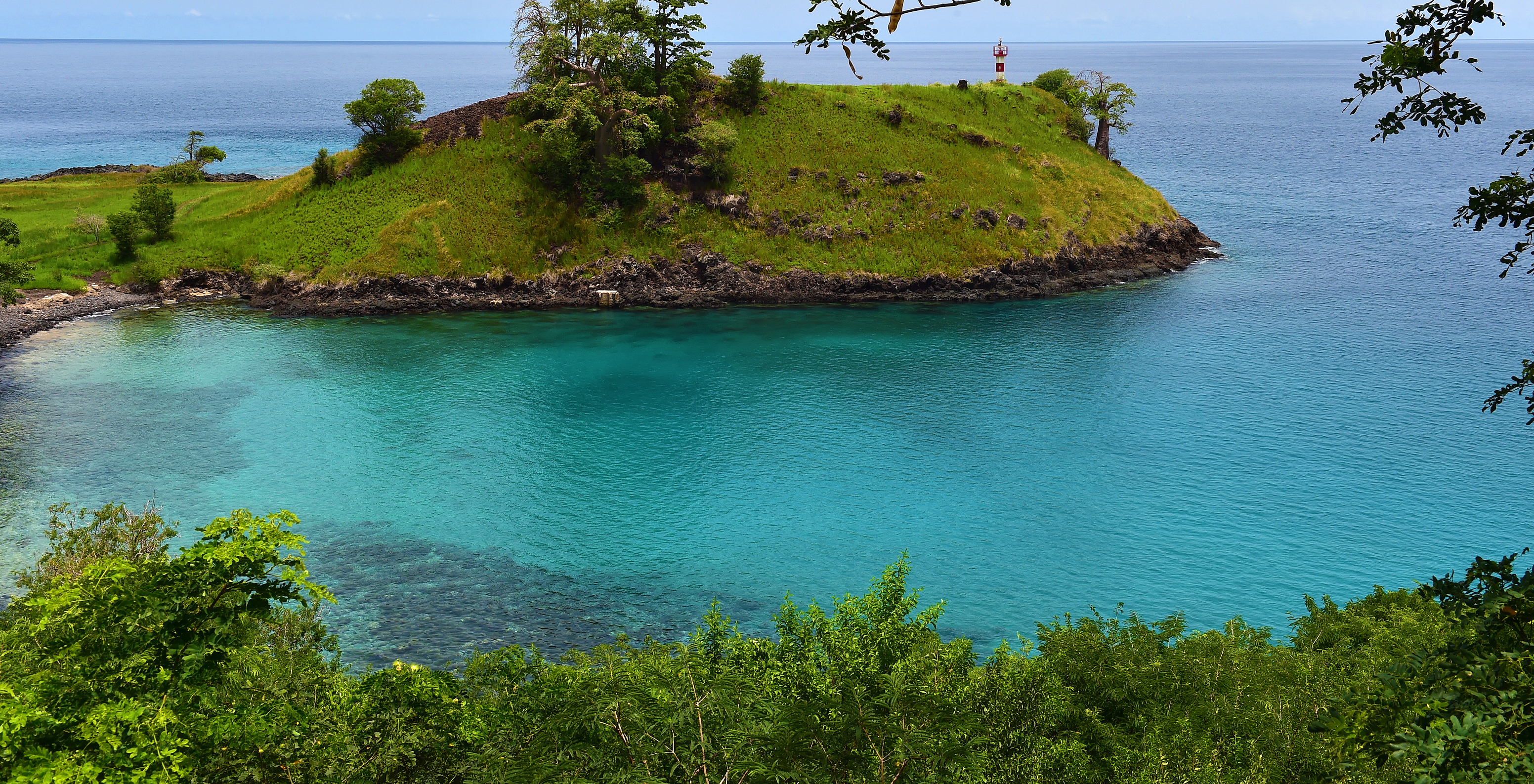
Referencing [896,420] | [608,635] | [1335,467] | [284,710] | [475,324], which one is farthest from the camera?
[475,324]

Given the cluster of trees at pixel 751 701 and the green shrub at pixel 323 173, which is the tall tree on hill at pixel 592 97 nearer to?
the green shrub at pixel 323 173

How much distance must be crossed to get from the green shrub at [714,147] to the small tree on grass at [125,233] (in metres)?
61.2

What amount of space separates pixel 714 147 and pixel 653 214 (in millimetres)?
10182

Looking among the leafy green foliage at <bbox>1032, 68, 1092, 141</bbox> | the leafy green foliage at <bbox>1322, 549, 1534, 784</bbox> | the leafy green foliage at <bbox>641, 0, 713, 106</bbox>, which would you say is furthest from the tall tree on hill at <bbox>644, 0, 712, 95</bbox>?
the leafy green foliage at <bbox>1322, 549, 1534, 784</bbox>

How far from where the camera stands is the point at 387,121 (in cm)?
10719

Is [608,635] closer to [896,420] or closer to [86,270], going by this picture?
[896,420]

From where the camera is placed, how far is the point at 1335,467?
203 ft

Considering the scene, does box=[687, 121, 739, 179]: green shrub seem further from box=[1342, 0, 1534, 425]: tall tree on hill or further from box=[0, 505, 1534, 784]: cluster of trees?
box=[1342, 0, 1534, 425]: tall tree on hill

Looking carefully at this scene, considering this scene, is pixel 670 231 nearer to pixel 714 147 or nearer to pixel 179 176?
pixel 714 147

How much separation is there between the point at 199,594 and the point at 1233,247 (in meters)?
128

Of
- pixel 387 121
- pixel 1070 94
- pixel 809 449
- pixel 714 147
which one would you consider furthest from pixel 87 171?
pixel 1070 94

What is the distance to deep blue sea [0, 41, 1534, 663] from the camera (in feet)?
163

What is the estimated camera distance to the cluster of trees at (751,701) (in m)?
14.1

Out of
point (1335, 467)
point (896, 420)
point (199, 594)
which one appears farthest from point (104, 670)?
point (1335, 467)
